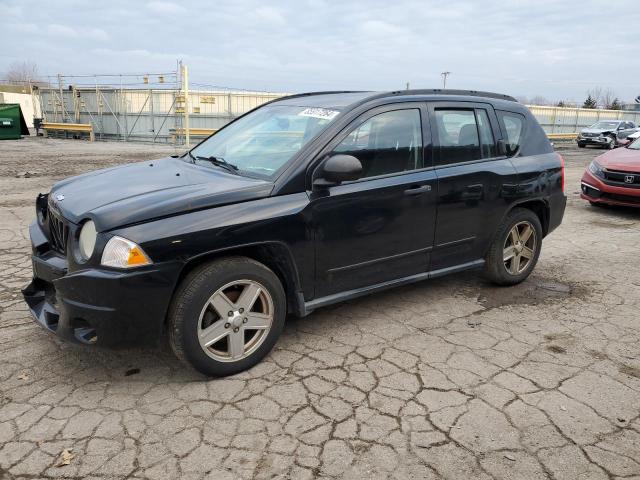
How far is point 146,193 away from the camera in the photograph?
3082 millimetres

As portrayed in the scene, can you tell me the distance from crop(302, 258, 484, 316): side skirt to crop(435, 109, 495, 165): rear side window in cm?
90

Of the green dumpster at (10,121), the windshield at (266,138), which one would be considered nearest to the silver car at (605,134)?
the windshield at (266,138)

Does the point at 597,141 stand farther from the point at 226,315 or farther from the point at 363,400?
the point at 226,315

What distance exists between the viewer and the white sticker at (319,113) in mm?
3620

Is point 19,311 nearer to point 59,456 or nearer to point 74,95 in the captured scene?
point 59,456

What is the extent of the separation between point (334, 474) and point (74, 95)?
28017 millimetres

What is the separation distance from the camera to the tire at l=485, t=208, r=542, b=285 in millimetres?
4578

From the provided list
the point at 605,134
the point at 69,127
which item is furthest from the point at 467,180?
the point at 605,134

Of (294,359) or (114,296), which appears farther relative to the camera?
(294,359)

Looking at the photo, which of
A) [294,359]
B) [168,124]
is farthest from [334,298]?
[168,124]

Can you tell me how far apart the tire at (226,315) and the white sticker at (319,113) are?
4.01 ft

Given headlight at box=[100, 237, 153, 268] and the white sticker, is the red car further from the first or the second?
headlight at box=[100, 237, 153, 268]

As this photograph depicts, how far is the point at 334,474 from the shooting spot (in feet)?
7.75

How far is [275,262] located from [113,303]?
1011mm
